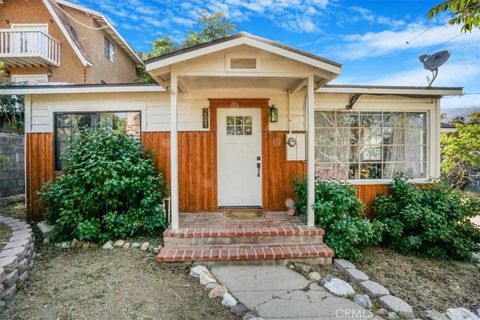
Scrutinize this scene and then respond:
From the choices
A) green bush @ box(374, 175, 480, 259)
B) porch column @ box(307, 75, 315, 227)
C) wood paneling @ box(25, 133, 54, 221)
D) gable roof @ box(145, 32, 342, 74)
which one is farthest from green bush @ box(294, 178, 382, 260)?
wood paneling @ box(25, 133, 54, 221)

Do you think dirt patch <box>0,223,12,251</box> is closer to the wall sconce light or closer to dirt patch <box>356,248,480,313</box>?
the wall sconce light

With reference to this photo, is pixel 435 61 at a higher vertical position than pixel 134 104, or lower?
higher

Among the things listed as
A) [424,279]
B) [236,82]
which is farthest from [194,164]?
[424,279]

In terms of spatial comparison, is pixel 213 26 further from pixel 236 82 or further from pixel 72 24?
pixel 236 82

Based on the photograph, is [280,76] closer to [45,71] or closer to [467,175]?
[467,175]

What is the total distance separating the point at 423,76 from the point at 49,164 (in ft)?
23.9

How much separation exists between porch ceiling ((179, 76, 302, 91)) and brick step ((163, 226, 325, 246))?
7.69ft

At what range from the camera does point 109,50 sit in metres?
13.2

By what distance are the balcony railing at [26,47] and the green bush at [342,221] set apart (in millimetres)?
11010

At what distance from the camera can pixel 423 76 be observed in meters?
5.34

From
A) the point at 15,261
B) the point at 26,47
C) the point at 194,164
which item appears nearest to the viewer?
the point at 15,261

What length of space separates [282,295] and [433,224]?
9.68 feet

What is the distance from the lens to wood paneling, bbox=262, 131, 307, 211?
545 cm

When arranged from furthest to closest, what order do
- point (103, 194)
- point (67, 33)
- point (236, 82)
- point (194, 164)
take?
1. point (67, 33)
2. point (194, 164)
3. point (236, 82)
4. point (103, 194)
